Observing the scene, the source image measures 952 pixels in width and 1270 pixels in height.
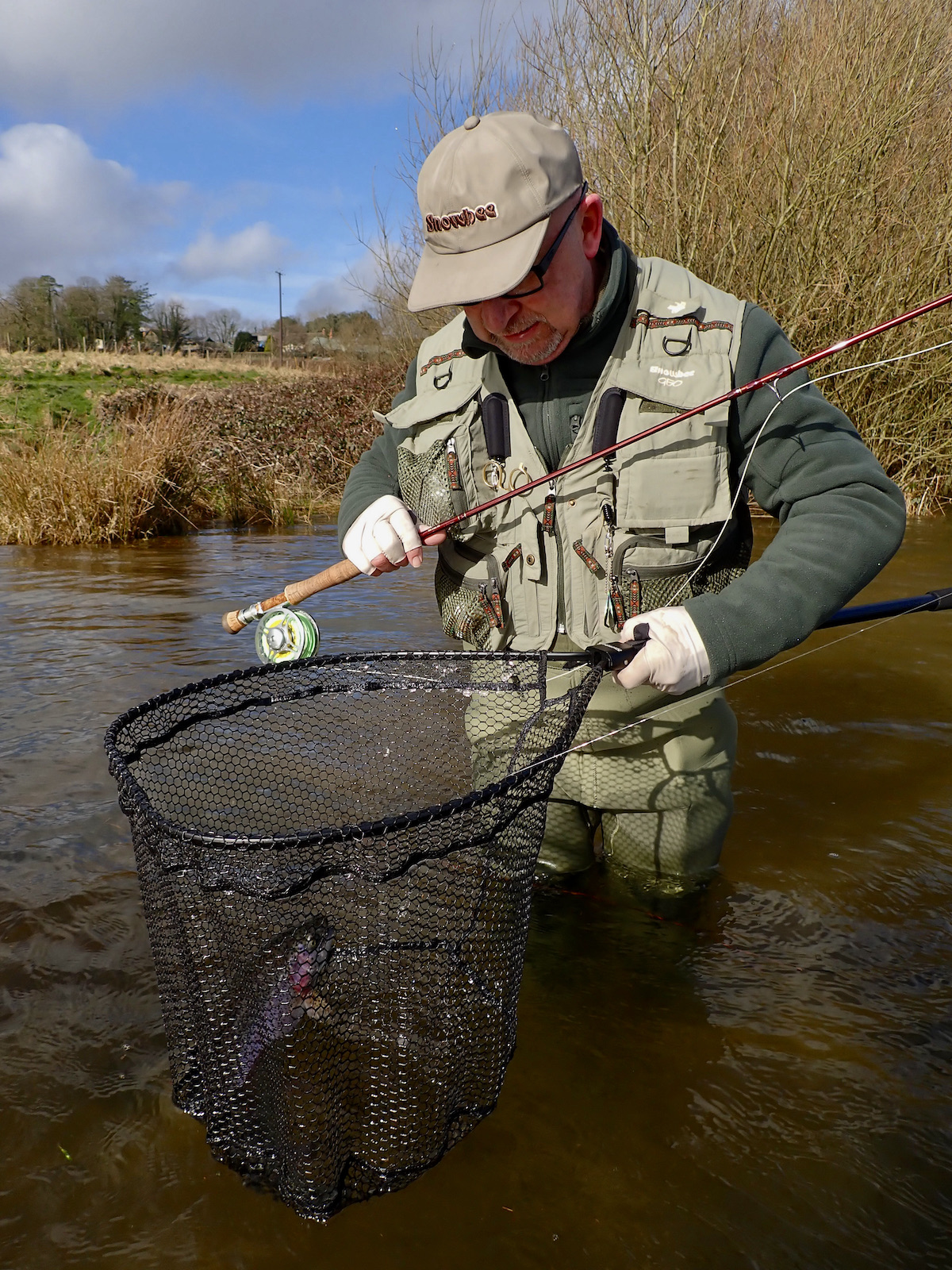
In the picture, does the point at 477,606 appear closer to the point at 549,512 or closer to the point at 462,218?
the point at 549,512

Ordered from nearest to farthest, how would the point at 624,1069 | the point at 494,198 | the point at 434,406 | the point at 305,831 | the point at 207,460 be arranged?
1. the point at 305,831
2. the point at 494,198
3. the point at 624,1069
4. the point at 434,406
5. the point at 207,460

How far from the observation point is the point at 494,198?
7.03 feet

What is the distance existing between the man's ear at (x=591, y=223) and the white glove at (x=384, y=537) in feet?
2.53

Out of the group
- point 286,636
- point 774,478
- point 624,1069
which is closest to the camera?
point 624,1069

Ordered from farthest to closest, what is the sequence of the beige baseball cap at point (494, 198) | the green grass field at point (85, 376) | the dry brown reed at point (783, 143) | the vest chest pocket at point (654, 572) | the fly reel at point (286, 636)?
the green grass field at point (85, 376), the dry brown reed at point (783, 143), the fly reel at point (286, 636), the vest chest pocket at point (654, 572), the beige baseball cap at point (494, 198)

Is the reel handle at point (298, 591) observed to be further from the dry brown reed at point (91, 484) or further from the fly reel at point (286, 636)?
the dry brown reed at point (91, 484)

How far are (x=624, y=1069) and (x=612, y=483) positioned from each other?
139cm

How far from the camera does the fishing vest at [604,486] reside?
2.41 meters

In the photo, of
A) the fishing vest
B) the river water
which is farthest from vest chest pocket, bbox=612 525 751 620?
the river water

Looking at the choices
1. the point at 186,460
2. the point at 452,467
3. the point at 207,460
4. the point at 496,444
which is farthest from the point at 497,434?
the point at 207,460

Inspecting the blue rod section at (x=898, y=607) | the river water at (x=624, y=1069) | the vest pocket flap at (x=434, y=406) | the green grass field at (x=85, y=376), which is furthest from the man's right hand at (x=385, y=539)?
the green grass field at (x=85, y=376)

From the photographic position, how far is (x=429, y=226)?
7.55 feet

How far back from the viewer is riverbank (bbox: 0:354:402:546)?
9.61 m

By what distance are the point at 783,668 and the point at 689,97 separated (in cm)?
633
